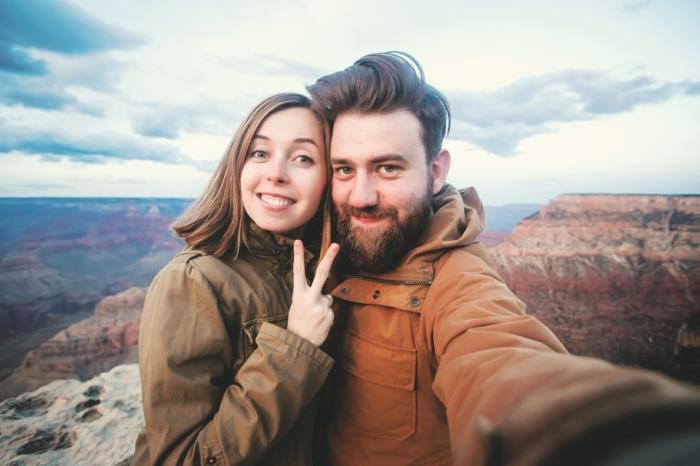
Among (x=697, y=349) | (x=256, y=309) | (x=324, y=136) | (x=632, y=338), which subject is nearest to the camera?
(x=256, y=309)

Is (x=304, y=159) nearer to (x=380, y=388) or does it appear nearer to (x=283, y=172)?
(x=283, y=172)

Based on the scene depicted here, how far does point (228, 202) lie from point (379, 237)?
0.92 m

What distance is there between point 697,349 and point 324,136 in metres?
47.1

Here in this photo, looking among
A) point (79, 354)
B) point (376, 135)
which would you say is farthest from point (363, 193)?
point (79, 354)

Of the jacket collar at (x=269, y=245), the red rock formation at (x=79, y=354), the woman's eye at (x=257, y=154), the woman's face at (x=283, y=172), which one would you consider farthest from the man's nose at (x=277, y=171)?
the red rock formation at (x=79, y=354)

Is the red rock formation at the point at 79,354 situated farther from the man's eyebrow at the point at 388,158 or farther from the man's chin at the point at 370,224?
the man's eyebrow at the point at 388,158

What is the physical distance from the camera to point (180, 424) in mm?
1371

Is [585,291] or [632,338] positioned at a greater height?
[585,291]

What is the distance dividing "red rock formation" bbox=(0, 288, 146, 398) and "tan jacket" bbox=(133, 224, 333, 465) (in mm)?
35988

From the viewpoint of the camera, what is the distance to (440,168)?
2.34 m

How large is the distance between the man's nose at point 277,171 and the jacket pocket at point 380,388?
938 mm

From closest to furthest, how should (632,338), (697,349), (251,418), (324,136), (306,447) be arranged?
(251,418)
(306,447)
(324,136)
(697,349)
(632,338)

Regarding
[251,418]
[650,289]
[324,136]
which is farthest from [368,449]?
[650,289]

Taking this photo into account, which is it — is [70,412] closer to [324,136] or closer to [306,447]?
[306,447]
